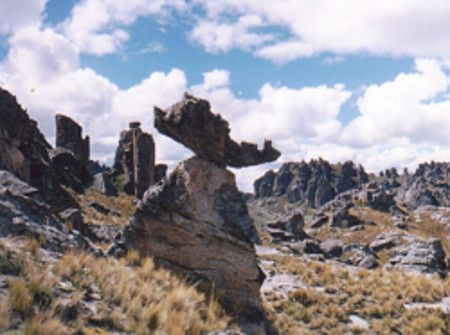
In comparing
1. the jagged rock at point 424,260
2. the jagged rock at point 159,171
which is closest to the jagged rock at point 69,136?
the jagged rock at point 159,171

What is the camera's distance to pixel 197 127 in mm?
13414

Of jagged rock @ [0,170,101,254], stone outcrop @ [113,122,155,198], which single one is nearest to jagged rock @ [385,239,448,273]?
jagged rock @ [0,170,101,254]

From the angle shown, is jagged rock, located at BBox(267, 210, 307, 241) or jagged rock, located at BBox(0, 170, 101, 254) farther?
jagged rock, located at BBox(267, 210, 307, 241)

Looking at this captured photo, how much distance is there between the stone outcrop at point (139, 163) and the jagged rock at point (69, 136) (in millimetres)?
9065

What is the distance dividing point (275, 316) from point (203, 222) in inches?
214

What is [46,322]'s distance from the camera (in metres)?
4.96

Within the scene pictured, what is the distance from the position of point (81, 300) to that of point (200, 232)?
6.17m

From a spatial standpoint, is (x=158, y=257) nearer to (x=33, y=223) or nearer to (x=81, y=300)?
(x=33, y=223)

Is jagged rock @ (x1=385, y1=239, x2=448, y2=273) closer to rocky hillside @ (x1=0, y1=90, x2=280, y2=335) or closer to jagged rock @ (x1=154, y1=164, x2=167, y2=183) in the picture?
rocky hillside @ (x1=0, y1=90, x2=280, y2=335)

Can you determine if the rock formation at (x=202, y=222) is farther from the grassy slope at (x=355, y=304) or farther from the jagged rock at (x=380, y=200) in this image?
the jagged rock at (x=380, y=200)

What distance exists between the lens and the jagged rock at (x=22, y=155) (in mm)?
31969

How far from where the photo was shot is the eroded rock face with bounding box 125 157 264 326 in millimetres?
12180

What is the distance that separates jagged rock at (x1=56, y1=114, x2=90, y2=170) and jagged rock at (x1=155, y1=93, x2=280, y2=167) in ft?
181

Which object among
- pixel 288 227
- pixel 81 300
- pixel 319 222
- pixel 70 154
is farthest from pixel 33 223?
pixel 319 222
